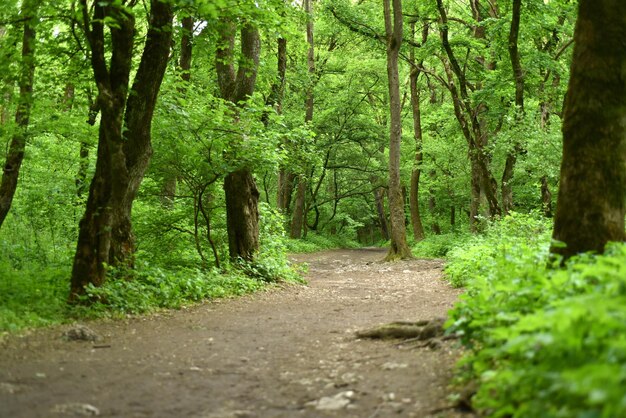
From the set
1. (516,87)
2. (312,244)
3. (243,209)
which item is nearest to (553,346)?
(243,209)

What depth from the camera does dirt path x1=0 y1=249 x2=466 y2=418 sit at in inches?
154

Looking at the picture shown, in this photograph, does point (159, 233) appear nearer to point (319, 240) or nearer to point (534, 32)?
point (534, 32)

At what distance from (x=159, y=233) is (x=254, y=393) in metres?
7.84

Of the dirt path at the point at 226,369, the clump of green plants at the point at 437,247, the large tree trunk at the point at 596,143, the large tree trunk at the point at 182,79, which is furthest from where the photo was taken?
the clump of green plants at the point at 437,247

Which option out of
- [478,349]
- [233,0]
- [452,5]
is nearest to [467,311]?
[478,349]

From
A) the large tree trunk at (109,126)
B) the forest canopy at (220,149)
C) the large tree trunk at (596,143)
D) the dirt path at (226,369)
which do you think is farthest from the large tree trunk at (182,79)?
the large tree trunk at (596,143)

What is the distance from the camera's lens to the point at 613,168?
4953 millimetres

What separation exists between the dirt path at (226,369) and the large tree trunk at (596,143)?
5.79ft

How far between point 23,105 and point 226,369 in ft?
20.2

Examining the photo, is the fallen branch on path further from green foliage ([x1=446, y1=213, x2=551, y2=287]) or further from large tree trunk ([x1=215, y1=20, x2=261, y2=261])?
large tree trunk ([x1=215, y1=20, x2=261, y2=261])

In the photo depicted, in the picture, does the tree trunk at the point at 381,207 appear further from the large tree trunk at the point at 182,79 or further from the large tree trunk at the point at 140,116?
the large tree trunk at the point at 140,116

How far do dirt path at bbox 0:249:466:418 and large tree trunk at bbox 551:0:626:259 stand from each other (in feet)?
5.79

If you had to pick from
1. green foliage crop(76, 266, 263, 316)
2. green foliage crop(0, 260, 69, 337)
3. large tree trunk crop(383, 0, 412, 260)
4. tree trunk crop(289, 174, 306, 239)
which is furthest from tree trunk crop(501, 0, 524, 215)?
green foliage crop(0, 260, 69, 337)

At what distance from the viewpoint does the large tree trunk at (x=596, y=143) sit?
494 centimetres
